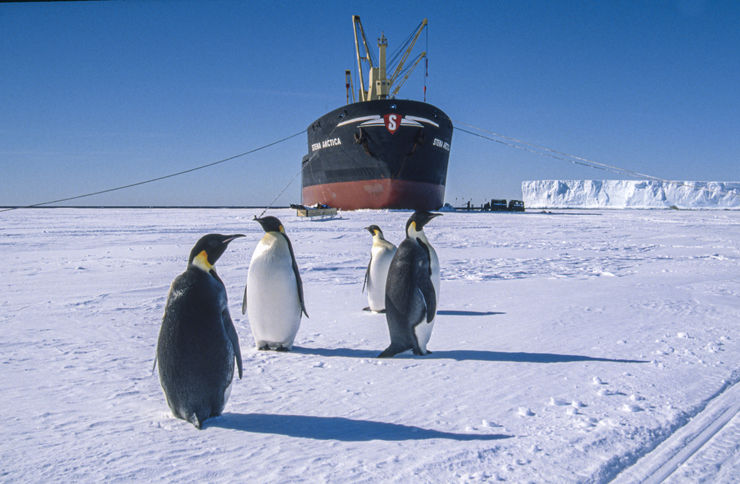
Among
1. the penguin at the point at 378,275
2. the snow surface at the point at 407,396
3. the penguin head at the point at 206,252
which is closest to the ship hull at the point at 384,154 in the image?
the snow surface at the point at 407,396

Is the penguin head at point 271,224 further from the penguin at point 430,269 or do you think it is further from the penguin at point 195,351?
the penguin at point 195,351

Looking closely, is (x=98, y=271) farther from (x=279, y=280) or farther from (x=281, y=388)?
(x=281, y=388)

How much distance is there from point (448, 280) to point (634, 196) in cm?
10421

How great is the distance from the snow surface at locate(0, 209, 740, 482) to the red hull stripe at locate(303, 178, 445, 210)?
52.5ft

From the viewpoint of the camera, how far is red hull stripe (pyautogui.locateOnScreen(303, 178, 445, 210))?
67.2 feet

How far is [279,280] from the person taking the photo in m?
2.90

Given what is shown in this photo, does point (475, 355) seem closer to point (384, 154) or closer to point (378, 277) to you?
point (378, 277)

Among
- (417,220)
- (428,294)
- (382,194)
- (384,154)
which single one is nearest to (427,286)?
(428,294)

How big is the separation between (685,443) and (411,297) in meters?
1.48

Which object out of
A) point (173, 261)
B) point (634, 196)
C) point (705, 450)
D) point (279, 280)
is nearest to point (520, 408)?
point (705, 450)

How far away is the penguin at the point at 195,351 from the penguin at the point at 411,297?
1088mm

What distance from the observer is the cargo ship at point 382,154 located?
19750 mm

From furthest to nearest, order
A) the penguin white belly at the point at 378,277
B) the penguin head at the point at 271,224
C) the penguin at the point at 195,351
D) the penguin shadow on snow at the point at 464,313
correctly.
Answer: the penguin white belly at the point at 378,277
the penguin shadow on snow at the point at 464,313
the penguin head at the point at 271,224
the penguin at the point at 195,351

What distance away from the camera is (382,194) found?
20.6 m
